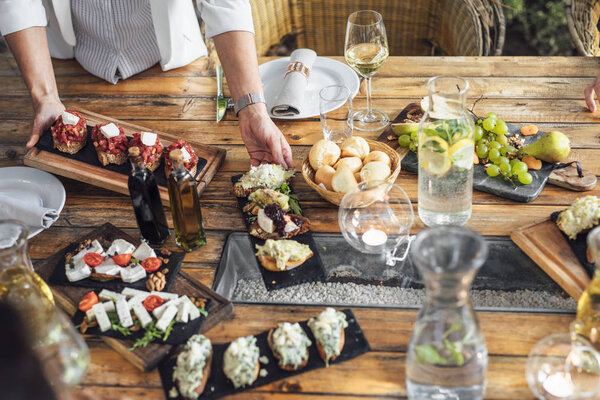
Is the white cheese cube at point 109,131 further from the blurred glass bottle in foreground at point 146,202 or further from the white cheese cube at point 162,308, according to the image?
the white cheese cube at point 162,308

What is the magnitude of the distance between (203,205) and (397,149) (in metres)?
0.60

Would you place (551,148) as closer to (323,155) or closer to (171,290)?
(323,155)

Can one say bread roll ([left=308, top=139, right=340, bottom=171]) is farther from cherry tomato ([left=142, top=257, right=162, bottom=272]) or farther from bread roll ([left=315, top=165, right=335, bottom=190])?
cherry tomato ([left=142, top=257, right=162, bottom=272])

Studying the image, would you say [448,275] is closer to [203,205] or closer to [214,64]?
[203,205]

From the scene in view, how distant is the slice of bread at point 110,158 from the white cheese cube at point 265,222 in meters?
0.49

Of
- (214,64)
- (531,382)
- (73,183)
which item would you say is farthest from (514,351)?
(214,64)

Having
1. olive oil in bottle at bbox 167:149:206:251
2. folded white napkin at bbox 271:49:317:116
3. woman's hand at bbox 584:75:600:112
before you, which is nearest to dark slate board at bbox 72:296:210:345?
olive oil in bottle at bbox 167:149:206:251

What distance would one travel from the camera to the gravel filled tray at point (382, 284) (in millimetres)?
1280

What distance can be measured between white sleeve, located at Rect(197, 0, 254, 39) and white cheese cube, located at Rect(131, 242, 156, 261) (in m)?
0.80

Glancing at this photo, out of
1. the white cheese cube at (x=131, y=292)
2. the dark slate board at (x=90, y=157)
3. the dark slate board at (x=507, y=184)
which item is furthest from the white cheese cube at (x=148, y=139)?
the dark slate board at (x=507, y=184)

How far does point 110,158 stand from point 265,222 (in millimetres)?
542

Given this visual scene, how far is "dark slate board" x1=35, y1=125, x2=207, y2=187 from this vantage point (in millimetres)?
1623

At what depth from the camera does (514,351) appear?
3.69 feet

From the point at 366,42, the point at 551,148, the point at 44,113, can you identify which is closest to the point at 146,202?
the point at 44,113
